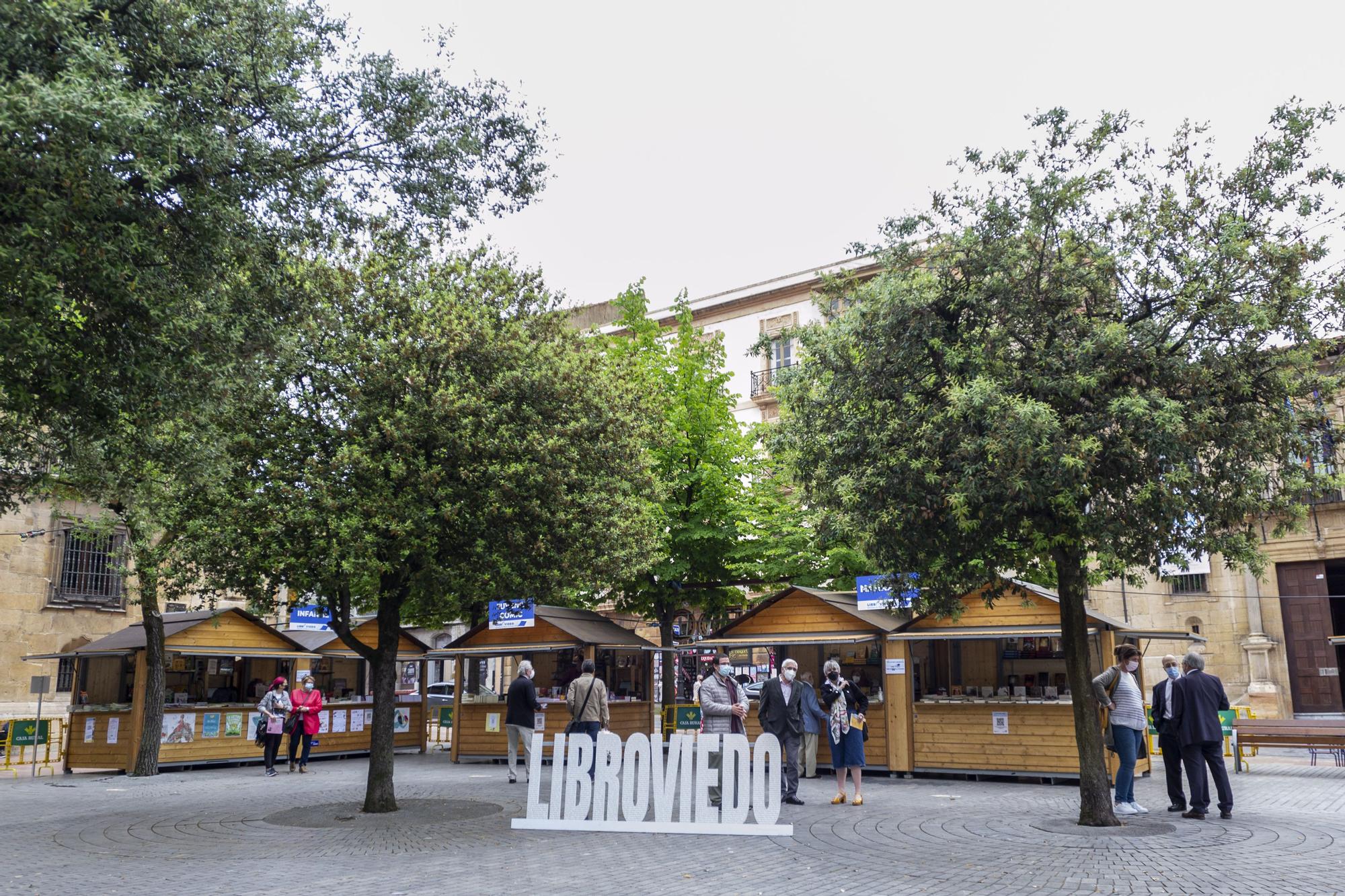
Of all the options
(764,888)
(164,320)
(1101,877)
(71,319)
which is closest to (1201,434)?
(1101,877)

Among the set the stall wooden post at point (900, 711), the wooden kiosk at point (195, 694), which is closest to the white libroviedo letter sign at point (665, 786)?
the stall wooden post at point (900, 711)

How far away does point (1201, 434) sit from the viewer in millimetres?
10734

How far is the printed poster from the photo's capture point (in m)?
19.9

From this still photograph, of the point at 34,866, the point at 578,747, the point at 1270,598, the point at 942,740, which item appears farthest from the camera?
the point at 1270,598

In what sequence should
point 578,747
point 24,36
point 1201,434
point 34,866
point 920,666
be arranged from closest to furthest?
point 24,36 < point 34,866 < point 1201,434 < point 578,747 < point 920,666

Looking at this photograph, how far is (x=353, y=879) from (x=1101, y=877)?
6.32 m

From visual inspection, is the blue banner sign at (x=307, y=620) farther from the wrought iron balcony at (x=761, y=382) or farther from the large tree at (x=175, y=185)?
the wrought iron balcony at (x=761, y=382)

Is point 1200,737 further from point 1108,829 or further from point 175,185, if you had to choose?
point 175,185

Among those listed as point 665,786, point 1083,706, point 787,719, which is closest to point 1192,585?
point 787,719

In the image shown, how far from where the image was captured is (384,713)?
13641 mm

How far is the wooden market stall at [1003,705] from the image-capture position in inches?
656

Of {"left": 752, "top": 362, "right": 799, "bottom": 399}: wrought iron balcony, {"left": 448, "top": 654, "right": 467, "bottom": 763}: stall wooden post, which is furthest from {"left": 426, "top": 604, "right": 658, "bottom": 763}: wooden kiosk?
{"left": 752, "top": 362, "right": 799, "bottom": 399}: wrought iron balcony

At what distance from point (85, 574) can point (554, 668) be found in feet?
47.9

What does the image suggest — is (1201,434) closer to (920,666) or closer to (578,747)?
(578,747)
